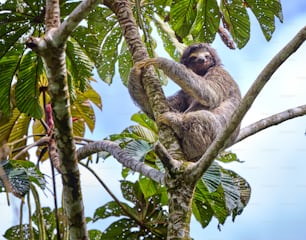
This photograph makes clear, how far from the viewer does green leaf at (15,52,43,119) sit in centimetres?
480

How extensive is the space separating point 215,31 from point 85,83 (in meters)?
1.22

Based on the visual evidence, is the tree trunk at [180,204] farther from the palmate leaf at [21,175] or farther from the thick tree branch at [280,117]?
the palmate leaf at [21,175]

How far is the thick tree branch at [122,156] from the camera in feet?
11.5

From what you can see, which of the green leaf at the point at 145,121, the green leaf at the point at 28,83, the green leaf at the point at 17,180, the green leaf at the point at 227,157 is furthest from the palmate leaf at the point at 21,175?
the green leaf at the point at 227,157

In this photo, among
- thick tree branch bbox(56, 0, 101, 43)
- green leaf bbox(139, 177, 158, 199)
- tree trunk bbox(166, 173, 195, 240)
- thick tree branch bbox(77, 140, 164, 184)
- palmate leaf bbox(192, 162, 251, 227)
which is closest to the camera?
thick tree branch bbox(56, 0, 101, 43)

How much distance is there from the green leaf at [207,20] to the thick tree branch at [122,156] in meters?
1.53

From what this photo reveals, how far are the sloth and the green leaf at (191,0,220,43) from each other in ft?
1.09

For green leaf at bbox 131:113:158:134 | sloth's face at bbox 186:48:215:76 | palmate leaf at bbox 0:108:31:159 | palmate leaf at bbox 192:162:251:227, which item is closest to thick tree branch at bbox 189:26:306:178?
palmate leaf at bbox 192:162:251:227

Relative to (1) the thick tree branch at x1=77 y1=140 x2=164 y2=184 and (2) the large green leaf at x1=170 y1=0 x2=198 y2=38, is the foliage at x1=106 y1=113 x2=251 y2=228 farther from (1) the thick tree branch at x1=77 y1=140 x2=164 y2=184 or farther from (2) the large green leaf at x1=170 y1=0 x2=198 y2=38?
(2) the large green leaf at x1=170 y1=0 x2=198 y2=38

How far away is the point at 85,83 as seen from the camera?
4980 millimetres

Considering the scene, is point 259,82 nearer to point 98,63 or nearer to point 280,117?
point 280,117

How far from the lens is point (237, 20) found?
5.08 meters

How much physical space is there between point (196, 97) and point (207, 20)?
67 cm

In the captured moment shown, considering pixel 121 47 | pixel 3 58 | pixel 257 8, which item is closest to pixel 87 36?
pixel 3 58
